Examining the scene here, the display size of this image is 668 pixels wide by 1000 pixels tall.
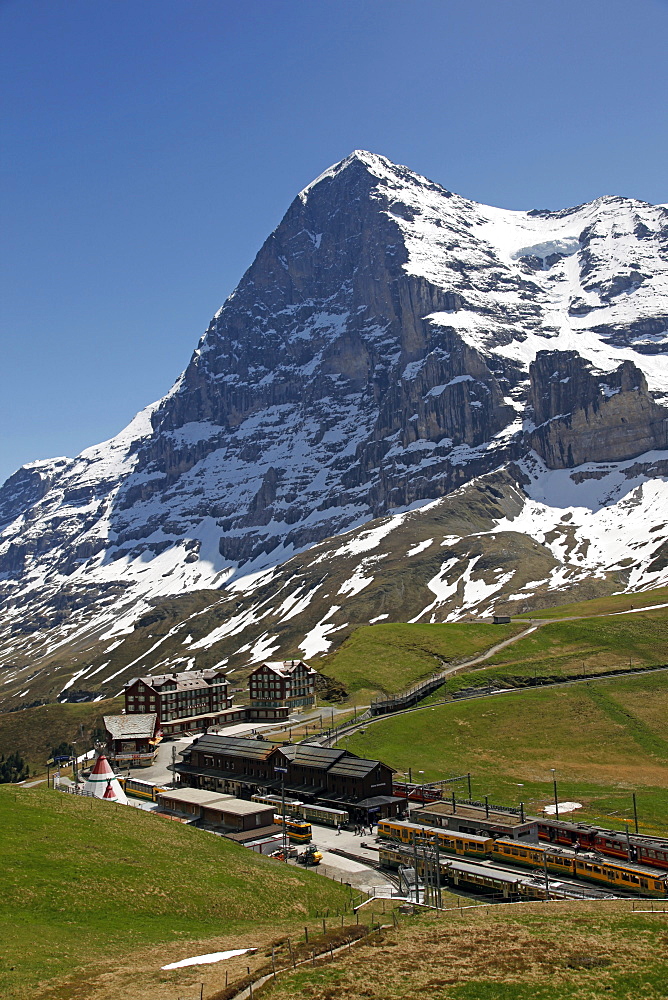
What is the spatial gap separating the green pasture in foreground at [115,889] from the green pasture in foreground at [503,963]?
335 inches

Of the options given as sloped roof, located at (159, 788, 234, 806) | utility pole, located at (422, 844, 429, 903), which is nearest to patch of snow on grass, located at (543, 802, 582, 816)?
utility pole, located at (422, 844, 429, 903)

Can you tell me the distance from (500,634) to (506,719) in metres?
45.0

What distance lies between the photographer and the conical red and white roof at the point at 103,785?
7531 centimetres

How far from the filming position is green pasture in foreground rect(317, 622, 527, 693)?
132 m

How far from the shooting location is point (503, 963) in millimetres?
30484

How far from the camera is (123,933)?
38500mm

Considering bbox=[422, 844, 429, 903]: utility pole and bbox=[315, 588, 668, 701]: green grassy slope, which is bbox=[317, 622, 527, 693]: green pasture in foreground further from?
bbox=[422, 844, 429, 903]: utility pole

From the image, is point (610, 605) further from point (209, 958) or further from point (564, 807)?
point (209, 958)

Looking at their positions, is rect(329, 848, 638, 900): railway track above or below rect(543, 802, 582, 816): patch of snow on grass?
below

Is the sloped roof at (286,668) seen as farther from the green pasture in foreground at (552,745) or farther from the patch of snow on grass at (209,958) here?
the patch of snow on grass at (209,958)

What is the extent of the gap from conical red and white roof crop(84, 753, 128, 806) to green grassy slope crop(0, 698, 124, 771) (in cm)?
9047

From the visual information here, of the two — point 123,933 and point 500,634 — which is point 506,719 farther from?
point 123,933

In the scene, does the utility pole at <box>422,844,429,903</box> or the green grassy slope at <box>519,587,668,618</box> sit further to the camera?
the green grassy slope at <box>519,587,668,618</box>

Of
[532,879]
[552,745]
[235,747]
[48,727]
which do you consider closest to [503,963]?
[532,879]
